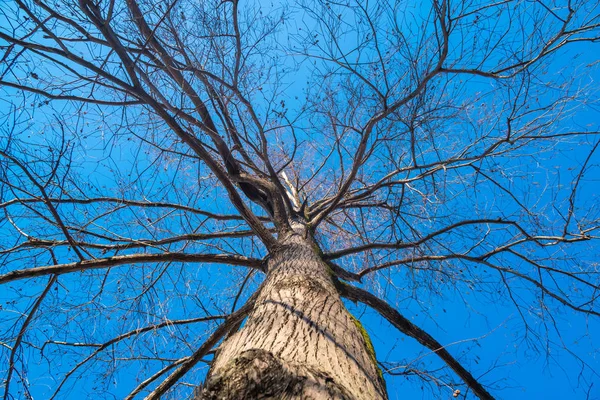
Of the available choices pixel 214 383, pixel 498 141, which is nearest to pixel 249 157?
pixel 498 141

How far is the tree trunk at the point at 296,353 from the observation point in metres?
1.08

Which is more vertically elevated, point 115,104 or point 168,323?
point 115,104

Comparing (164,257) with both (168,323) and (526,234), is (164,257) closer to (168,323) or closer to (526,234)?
(168,323)

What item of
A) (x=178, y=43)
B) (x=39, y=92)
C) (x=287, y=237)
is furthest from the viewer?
(x=287, y=237)

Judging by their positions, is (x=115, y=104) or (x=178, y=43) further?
(x=178, y=43)

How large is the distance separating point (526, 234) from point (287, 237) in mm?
2259

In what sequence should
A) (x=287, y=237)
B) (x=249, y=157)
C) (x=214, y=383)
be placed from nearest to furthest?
(x=214, y=383), (x=287, y=237), (x=249, y=157)

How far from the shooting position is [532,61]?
2643 millimetres

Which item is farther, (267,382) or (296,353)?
(296,353)

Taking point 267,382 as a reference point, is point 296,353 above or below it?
above

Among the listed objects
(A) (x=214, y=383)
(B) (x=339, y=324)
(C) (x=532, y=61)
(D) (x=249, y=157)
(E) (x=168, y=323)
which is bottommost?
(A) (x=214, y=383)

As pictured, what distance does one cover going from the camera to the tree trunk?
3.53 ft

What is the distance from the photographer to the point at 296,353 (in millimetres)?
1310

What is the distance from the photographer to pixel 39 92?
2.14 m
